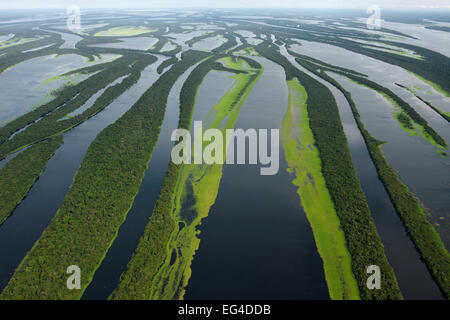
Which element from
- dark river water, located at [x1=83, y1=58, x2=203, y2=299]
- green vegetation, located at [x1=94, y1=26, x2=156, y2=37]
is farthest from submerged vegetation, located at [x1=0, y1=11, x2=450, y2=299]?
green vegetation, located at [x1=94, y1=26, x2=156, y2=37]

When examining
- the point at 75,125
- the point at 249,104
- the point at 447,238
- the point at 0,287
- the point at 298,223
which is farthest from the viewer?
the point at 249,104

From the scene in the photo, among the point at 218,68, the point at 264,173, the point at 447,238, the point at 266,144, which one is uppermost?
the point at 218,68

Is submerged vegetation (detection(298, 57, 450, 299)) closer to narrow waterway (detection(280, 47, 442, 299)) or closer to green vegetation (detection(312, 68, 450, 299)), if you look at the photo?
green vegetation (detection(312, 68, 450, 299))

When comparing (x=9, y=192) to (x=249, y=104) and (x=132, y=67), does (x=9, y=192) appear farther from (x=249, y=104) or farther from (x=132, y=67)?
(x=132, y=67)

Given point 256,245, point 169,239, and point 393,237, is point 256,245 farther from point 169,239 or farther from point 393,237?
point 393,237

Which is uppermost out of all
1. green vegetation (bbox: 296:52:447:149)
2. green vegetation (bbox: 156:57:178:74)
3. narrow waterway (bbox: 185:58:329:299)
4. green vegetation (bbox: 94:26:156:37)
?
green vegetation (bbox: 94:26:156:37)
